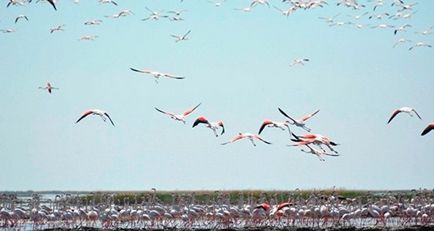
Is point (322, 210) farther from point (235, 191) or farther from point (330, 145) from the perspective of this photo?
point (235, 191)

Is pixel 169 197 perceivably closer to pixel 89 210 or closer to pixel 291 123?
pixel 89 210

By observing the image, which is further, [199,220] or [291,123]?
[199,220]

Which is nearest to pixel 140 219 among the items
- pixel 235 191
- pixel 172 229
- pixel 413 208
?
pixel 172 229

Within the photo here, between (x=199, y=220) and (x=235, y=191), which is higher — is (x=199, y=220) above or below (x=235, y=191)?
below

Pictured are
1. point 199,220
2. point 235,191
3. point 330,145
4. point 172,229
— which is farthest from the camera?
point 235,191

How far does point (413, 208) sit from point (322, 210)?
161 inches

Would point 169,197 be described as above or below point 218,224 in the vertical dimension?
above

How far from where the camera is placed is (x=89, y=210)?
40.4m

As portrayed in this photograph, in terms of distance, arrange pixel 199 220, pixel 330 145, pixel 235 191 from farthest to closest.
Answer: pixel 235 191
pixel 199 220
pixel 330 145

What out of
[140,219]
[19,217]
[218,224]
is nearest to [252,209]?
[218,224]

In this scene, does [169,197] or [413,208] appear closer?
[413,208]

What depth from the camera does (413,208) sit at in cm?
4091

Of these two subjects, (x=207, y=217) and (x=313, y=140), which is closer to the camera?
(x=313, y=140)

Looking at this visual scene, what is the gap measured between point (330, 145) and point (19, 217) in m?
14.2
